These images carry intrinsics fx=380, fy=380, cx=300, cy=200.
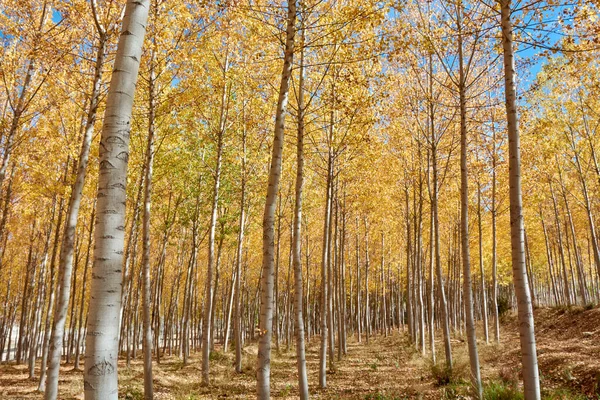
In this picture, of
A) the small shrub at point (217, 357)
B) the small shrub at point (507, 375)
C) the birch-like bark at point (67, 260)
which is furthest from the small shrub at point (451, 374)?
the small shrub at point (217, 357)

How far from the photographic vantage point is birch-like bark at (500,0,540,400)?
4660 millimetres

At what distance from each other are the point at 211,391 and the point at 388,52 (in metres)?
8.80

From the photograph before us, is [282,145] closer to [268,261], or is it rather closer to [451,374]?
[268,261]

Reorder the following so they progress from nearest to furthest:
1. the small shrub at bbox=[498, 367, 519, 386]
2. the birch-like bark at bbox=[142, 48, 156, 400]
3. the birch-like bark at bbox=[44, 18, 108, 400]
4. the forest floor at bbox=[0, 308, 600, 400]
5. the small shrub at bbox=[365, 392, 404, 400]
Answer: the birch-like bark at bbox=[44, 18, 108, 400] → the small shrub at bbox=[365, 392, 404, 400] → the forest floor at bbox=[0, 308, 600, 400] → the birch-like bark at bbox=[142, 48, 156, 400] → the small shrub at bbox=[498, 367, 519, 386]

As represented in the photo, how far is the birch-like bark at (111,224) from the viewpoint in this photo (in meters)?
2.58

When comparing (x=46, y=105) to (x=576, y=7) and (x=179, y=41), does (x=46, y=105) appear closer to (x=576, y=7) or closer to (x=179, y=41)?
(x=179, y=41)

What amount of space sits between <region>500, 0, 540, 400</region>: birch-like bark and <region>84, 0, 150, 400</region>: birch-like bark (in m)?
4.55

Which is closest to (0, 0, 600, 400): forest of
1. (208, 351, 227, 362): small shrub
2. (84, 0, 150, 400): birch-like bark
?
(84, 0, 150, 400): birch-like bark

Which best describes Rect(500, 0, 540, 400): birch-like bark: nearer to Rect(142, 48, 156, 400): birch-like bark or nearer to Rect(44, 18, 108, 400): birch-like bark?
Rect(142, 48, 156, 400): birch-like bark

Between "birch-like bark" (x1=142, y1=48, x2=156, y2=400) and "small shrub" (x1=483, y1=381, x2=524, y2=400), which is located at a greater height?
"birch-like bark" (x1=142, y1=48, x2=156, y2=400)

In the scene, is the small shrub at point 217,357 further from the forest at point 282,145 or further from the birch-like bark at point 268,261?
the birch-like bark at point 268,261

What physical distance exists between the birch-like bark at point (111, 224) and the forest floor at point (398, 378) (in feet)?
20.8

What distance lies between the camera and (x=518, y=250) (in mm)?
5008

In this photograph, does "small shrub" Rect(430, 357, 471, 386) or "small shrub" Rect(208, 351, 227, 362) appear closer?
"small shrub" Rect(430, 357, 471, 386)
